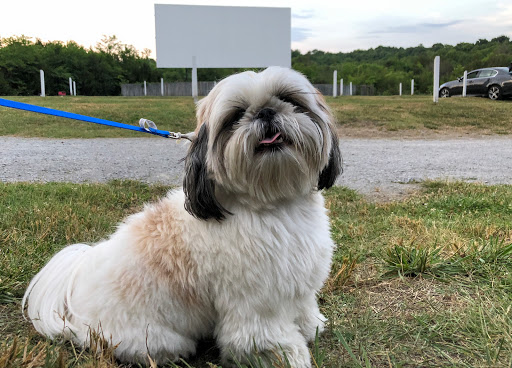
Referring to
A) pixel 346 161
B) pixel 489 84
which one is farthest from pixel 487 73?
pixel 346 161

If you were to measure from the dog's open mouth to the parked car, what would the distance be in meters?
21.4

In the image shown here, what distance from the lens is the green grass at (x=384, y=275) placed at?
2.26 meters

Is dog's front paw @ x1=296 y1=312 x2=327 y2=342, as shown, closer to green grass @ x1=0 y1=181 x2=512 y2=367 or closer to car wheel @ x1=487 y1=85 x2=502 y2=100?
green grass @ x1=0 y1=181 x2=512 y2=367

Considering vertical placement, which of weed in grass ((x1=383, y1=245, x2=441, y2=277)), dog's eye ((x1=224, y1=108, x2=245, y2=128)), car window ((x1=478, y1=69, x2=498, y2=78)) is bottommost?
weed in grass ((x1=383, y1=245, x2=441, y2=277))

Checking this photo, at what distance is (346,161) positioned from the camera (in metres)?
8.82

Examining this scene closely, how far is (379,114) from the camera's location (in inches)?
593

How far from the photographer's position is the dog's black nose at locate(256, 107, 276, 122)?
2.06 m

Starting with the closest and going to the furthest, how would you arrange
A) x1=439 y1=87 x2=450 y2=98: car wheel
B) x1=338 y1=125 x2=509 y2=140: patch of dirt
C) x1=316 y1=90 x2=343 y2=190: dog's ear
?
x1=316 y1=90 x2=343 y2=190: dog's ear
x1=338 y1=125 x2=509 y2=140: patch of dirt
x1=439 y1=87 x2=450 y2=98: car wheel

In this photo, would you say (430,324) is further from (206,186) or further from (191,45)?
(191,45)

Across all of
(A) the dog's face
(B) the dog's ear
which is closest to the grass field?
(B) the dog's ear

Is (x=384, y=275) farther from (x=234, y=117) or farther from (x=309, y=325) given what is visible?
(x=234, y=117)

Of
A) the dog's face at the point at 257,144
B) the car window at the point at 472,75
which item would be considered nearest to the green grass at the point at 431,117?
the car window at the point at 472,75

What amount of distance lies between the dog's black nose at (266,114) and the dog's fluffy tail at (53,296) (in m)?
1.39

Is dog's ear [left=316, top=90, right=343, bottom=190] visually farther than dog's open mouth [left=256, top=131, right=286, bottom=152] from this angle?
Yes
